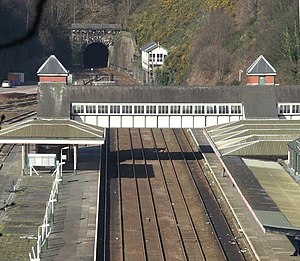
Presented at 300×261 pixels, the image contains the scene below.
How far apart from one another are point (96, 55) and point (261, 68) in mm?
59826

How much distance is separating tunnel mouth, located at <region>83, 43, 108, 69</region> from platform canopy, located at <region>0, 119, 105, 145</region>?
59.5 m

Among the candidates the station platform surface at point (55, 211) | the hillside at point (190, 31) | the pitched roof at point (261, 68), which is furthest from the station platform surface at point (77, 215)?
the hillside at point (190, 31)

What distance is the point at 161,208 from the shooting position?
95.1 ft

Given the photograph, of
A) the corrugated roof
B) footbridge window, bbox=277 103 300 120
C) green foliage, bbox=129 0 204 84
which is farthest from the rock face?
the corrugated roof

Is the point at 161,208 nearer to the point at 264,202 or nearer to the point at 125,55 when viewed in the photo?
the point at 264,202

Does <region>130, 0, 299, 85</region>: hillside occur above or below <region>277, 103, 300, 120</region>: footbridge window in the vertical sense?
above

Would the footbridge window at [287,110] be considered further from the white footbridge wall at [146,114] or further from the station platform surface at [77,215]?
the station platform surface at [77,215]

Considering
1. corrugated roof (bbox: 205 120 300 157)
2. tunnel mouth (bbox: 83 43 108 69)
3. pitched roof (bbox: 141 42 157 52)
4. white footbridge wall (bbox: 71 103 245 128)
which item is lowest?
corrugated roof (bbox: 205 120 300 157)

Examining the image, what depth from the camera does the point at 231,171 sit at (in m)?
27.5

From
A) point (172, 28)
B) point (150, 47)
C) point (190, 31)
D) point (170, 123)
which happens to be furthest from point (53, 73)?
point (172, 28)

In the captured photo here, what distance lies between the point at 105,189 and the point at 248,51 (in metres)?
33.4

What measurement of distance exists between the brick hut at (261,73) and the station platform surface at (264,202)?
7.82m

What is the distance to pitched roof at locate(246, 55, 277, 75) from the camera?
1463 inches

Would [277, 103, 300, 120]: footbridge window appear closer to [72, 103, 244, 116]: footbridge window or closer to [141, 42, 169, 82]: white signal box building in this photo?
[72, 103, 244, 116]: footbridge window
